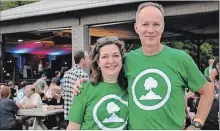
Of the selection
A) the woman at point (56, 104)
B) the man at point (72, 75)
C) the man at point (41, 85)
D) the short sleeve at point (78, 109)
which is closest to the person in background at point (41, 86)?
the man at point (41, 85)

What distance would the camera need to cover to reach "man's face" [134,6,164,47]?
6.37ft

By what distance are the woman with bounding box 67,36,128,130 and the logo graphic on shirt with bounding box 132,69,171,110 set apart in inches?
4.1

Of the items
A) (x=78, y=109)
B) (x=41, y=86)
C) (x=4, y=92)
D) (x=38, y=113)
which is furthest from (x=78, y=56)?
(x=41, y=86)

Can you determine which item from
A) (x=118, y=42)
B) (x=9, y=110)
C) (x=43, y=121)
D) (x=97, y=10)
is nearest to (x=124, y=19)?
(x=97, y=10)

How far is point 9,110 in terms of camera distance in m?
5.97

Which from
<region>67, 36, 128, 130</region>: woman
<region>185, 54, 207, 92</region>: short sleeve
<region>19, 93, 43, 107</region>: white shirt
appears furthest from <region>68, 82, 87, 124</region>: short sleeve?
<region>19, 93, 43, 107</region>: white shirt

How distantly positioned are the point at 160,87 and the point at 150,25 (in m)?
0.33

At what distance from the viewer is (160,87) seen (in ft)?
6.36

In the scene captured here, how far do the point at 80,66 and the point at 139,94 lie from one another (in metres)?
3.00

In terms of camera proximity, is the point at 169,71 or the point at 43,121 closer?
the point at 169,71

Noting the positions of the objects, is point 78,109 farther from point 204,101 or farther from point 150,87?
point 204,101

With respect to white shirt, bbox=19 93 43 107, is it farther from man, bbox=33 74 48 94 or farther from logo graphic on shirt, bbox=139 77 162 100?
logo graphic on shirt, bbox=139 77 162 100

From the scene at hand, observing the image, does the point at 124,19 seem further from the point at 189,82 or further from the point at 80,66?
the point at 189,82

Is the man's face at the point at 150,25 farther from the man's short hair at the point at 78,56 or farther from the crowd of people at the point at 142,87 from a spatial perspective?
the man's short hair at the point at 78,56
